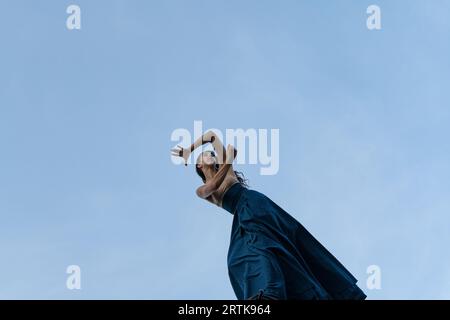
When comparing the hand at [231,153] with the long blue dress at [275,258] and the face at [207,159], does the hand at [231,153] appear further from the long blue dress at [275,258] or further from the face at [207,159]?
the long blue dress at [275,258]

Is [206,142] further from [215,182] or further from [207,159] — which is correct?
[215,182]

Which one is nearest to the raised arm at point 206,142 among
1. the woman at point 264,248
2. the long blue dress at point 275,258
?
the woman at point 264,248

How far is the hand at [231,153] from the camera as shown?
1396cm

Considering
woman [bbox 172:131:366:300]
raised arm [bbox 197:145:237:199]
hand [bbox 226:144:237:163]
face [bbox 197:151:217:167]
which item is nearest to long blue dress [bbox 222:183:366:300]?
woman [bbox 172:131:366:300]

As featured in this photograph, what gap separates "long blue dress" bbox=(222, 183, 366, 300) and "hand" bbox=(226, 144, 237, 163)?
0.42m

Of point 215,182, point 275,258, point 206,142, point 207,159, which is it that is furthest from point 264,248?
point 206,142

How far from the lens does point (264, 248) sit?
41.5 feet

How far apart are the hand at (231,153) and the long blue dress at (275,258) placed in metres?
0.42
